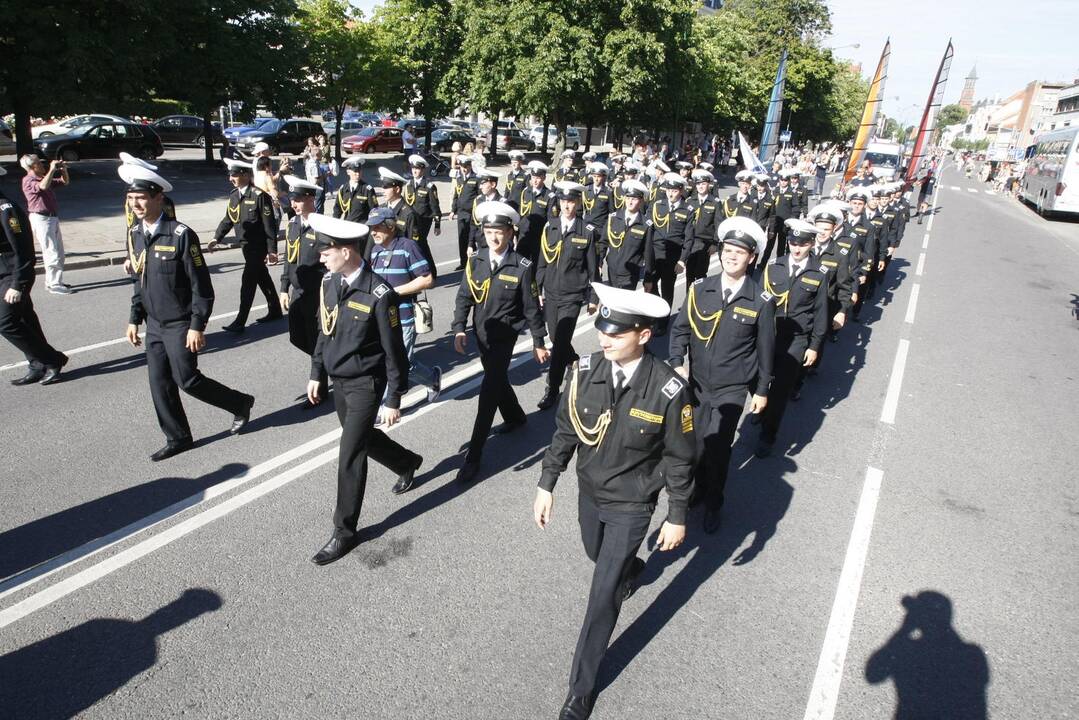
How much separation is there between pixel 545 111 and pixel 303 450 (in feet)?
81.8

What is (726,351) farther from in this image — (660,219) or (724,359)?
(660,219)

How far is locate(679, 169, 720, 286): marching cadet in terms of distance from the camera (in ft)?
33.9

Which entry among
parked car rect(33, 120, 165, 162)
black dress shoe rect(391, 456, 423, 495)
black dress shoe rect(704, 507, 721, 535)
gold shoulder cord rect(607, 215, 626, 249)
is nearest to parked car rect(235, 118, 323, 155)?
parked car rect(33, 120, 165, 162)

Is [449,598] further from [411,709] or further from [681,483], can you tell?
[681,483]

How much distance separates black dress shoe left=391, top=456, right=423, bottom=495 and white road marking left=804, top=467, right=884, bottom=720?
2.86 meters

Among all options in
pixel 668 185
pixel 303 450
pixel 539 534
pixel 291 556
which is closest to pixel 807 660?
pixel 539 534

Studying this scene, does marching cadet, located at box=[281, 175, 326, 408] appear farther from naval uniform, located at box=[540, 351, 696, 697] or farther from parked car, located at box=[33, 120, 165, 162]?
parked car, located at box=[33, 120, 165, 162]

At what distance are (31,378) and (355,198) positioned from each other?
14.4 feet

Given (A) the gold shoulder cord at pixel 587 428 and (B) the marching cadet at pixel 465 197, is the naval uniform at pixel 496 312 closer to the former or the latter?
(A) the gold shoulder cord at pixel 587 428

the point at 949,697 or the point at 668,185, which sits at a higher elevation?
the point at 668,185

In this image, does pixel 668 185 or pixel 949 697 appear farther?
pixel 668 185

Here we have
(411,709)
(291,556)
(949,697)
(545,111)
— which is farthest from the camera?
(545,111)

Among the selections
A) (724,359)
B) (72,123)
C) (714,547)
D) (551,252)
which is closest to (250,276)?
(551,252)

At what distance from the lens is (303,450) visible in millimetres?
5547
